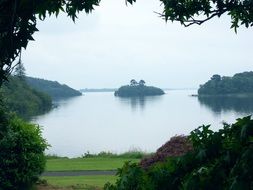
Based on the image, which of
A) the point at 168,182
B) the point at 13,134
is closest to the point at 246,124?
the point at 168,182

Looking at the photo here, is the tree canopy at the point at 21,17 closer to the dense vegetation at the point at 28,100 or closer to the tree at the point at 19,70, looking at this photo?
the tree at the point at 19,70

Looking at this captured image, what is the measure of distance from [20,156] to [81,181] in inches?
119

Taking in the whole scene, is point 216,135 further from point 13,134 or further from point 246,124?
point 13,134

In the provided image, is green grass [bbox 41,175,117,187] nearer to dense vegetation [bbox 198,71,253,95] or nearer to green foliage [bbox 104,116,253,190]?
green foliage [bbox 104,116,253,190]

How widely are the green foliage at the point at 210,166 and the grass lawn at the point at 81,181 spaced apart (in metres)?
11.0

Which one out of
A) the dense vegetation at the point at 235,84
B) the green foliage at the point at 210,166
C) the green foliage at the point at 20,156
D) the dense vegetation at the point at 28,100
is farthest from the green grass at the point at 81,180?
the dense vegetation at the point at 28,100

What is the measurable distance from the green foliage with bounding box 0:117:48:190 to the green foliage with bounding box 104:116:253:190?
9.38m

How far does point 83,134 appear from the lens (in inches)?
2007

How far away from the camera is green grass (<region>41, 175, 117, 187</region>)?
44.7 ft

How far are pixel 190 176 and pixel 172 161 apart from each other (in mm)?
255

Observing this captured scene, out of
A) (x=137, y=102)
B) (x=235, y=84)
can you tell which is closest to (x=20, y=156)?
(x=235, y=84)

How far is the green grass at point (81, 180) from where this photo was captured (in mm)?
13633

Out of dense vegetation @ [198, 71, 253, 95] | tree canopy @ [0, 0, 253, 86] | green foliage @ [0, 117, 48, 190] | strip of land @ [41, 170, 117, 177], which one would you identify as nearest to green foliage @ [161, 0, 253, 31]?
tree canopy @ [0, 0, 253, 86]

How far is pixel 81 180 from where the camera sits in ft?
48.3
